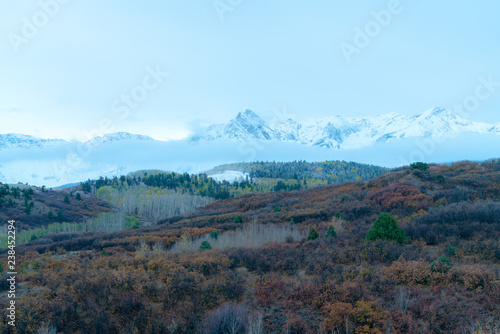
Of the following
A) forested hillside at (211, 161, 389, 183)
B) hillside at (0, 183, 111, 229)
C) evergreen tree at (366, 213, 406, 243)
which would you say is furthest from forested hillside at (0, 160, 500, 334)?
forested hillside at (211, 161, 389, 183)

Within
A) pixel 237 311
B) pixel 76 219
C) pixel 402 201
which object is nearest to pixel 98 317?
pixel 237 311

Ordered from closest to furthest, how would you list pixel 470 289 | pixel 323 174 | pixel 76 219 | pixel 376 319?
pixel 376 319 < pixel 470 289 < pixel 76 219 < pixel 323 174

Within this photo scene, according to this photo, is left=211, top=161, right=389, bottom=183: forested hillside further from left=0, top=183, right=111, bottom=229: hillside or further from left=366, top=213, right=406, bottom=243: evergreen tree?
left=366, top=213, right=406, bottom=243: evergreen tree

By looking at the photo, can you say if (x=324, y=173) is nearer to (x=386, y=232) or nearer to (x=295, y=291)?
(x=386, y=232)

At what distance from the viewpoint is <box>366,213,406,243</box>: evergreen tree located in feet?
A: 41.7

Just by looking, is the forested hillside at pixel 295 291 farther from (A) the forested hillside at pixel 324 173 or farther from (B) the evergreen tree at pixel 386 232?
(A) the forested hillside at pixel 324 173

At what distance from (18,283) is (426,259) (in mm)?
13105

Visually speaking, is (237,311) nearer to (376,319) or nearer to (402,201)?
(376,319)

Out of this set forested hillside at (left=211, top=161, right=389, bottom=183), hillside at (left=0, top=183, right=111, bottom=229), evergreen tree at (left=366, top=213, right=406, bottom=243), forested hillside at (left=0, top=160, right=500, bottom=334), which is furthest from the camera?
forested hillside at (left=211, top=161, right=389, bottom=183)

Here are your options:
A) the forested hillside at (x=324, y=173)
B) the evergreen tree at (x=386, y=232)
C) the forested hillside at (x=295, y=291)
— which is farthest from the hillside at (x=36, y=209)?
the forested hillside at (x=324, y=173)

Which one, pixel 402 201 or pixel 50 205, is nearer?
pixel 402 201

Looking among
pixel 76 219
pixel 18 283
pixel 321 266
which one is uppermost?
pixel 321 266

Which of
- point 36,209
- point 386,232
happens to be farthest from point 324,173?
point 386,232

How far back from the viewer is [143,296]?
7.81 m
